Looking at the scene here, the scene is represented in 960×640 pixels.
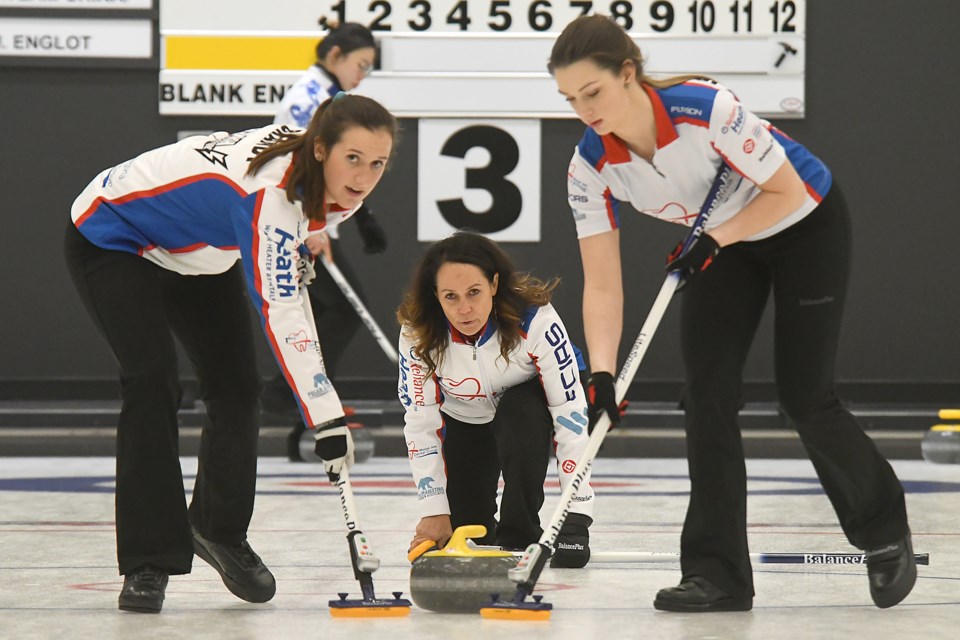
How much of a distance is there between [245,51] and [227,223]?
443 centimetres

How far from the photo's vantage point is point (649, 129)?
9.23ft

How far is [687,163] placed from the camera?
9.32 feet

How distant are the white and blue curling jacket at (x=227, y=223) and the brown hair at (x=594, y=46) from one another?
1.83 feet

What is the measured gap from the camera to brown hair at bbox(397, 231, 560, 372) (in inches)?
129

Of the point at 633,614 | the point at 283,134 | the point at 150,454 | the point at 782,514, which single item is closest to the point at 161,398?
the point at 150,454

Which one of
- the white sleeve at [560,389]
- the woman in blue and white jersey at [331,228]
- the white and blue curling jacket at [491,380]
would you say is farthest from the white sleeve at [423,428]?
the woman in blue and white jersey at [331,228]

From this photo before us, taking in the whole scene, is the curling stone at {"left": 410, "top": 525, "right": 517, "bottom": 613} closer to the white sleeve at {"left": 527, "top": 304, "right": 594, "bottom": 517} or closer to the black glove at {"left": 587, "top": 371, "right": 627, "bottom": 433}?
the black glove at {"left": 587, "top": 371, "right": 627, "bottom": 433}

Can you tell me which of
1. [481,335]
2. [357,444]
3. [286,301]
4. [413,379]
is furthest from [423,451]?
[357,444]

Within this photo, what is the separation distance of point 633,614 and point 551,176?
4.65 m

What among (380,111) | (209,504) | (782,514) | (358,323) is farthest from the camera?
(358,323)

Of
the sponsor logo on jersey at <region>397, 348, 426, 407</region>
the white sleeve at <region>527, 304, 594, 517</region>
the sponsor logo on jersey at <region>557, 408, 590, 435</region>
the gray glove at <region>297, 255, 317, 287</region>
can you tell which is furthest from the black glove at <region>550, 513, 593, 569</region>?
the gray glove at <region>297, 255, 317, 287</region>

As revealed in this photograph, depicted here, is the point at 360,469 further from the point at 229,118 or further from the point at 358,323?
the point at 229,118

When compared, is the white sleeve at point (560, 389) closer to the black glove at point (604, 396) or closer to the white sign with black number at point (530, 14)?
the black glove at point (604, 396)

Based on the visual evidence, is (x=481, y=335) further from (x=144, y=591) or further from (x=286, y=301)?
(x=144, y=591)
